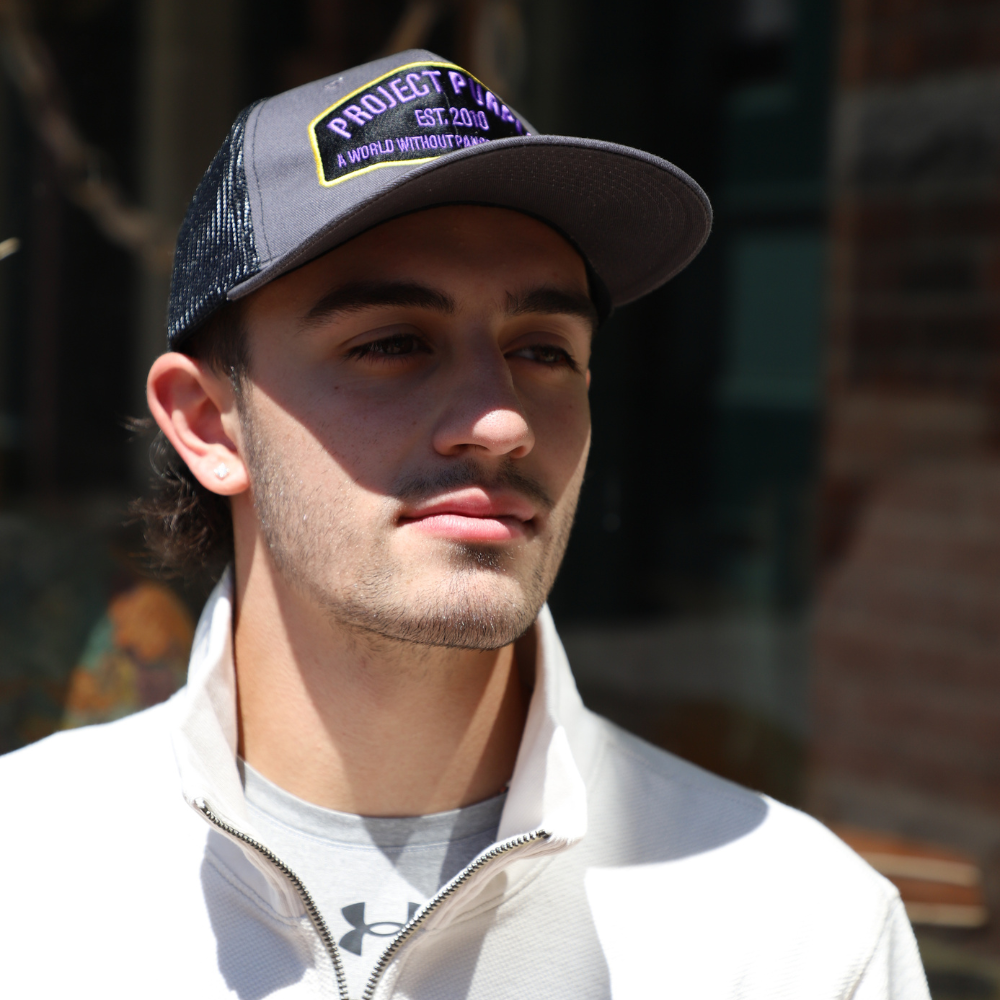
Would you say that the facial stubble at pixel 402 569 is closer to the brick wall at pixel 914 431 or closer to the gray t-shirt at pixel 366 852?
the gray t-shirt at pixel 366 852

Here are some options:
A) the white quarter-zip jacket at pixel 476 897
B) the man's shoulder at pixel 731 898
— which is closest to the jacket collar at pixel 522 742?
the white quarter-zip jacket at pixel 476 897

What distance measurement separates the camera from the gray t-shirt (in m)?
1.45

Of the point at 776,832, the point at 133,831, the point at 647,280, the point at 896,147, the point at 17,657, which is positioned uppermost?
the point at 896,147

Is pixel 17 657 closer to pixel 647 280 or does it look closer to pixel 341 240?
pixel 341 240

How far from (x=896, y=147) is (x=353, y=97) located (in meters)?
2.21

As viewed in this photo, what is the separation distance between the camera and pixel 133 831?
1498 mm

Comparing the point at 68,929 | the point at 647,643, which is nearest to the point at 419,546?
the point at 68,929

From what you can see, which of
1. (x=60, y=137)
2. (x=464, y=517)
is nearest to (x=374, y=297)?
(x=464, y=517)

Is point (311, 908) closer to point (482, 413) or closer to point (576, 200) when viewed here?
point (482, 413)

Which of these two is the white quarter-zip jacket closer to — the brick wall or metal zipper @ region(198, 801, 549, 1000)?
metal zipper @ region(198, 801, 549, 1000)

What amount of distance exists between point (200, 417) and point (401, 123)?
51 cm

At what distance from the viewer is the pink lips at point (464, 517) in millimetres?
1427

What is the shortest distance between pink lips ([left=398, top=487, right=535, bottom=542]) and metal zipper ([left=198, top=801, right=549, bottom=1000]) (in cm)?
36

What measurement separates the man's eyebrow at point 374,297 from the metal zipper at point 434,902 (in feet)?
2.19
